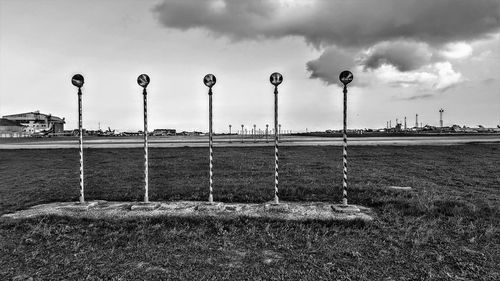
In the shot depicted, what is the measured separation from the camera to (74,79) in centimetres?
925

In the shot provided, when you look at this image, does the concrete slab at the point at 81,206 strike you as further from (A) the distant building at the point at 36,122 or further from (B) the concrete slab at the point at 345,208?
(A) the distant building at the point at 36,122

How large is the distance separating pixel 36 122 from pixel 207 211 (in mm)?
157311

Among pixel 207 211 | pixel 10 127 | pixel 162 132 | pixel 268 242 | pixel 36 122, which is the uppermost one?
pixel 36 122

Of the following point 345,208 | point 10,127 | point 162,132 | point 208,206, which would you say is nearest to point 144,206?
point 208,206

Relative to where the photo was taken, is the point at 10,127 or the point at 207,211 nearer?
the point at 207,211

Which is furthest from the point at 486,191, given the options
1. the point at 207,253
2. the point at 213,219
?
the point at 207,253

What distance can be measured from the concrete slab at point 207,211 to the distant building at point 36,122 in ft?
457

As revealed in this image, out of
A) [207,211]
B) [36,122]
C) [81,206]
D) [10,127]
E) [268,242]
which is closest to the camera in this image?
[268,242]

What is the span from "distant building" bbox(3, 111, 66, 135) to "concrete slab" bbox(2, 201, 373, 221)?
13928 cm

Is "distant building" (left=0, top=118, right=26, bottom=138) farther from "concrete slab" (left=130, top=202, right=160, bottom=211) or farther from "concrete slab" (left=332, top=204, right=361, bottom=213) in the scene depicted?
"concrete slab" (left=332, top=204, right=361, bottom=213)

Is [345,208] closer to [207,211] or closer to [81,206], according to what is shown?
[207,211]

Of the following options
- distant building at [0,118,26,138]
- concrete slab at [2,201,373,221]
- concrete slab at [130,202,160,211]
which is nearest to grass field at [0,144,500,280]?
concrete slab at [2,201,373,221]

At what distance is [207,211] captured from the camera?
8.38 m

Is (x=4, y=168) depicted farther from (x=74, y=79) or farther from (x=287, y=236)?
(x=287, y=236)
